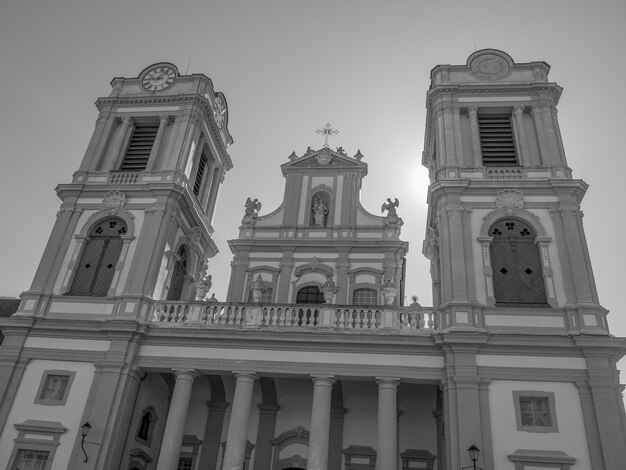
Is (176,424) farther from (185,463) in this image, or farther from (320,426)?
(320,426)

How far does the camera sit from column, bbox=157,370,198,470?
598 inches

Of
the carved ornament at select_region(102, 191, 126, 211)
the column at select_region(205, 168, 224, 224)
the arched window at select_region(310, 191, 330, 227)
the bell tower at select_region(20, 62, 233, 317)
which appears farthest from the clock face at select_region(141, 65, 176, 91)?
the arched window at select_region(310, 191, 330, 227)

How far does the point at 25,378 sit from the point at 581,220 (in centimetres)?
1874

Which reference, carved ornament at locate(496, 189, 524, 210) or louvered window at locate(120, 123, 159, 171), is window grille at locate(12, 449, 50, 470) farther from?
carved ornament at locate(496, 189, 524, 210)

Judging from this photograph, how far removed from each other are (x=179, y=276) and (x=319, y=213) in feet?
20.5

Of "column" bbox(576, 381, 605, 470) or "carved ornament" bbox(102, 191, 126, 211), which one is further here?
"carved ornament" bbox(102, 191, 126, 211)

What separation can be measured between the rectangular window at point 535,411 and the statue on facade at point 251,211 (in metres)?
12.3

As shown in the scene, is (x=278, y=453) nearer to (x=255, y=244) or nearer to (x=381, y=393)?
(x=381, y=393)

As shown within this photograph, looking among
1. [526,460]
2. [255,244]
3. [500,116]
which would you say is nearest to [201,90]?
[255,244]

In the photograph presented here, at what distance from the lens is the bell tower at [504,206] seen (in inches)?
652

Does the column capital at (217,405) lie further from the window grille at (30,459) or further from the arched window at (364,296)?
the arched window at (364,296)

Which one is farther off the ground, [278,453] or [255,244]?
[255,244]

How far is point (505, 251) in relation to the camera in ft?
58.9

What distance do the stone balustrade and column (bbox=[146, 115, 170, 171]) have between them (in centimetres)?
627
